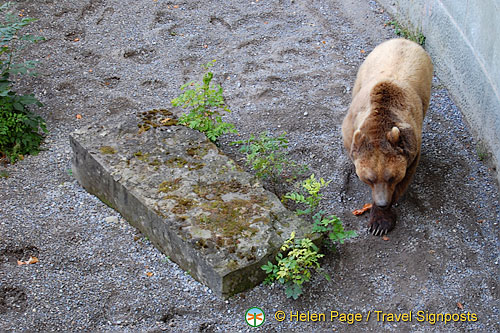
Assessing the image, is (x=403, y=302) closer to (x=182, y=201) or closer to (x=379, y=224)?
(x=379, y=224)

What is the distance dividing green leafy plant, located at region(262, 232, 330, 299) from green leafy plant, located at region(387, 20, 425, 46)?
4.21 m

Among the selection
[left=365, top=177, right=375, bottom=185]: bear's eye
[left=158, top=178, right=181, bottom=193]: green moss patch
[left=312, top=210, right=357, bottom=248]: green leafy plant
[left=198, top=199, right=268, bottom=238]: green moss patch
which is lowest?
[left=312, top=210, right=357, bottom=248]: green leafy plant

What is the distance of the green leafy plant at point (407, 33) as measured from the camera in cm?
734

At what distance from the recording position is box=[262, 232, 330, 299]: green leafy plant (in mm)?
3971

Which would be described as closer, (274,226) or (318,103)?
(274,226)

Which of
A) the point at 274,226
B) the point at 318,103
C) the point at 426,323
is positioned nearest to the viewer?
the point at 426,323

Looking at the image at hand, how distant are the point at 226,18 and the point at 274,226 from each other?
4.64 meters

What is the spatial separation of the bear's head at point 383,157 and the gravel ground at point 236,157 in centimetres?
48

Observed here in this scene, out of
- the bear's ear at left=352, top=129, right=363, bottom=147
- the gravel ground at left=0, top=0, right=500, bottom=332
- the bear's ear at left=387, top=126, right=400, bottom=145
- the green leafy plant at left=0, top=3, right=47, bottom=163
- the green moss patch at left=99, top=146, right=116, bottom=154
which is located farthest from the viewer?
the green leafy plant at left=0, top=3, right=47, bottom=163

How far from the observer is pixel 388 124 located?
4.41 meters

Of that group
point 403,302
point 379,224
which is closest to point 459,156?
point 379,224

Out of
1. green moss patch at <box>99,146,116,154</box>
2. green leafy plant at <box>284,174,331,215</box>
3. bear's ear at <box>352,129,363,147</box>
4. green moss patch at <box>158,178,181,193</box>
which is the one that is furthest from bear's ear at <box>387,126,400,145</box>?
green moss patch at <box>99,146,116,154</box>

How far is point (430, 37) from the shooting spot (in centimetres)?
713

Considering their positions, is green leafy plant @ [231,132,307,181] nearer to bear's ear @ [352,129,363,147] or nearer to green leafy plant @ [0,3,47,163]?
bear's ear @ [352,129,363,147]
